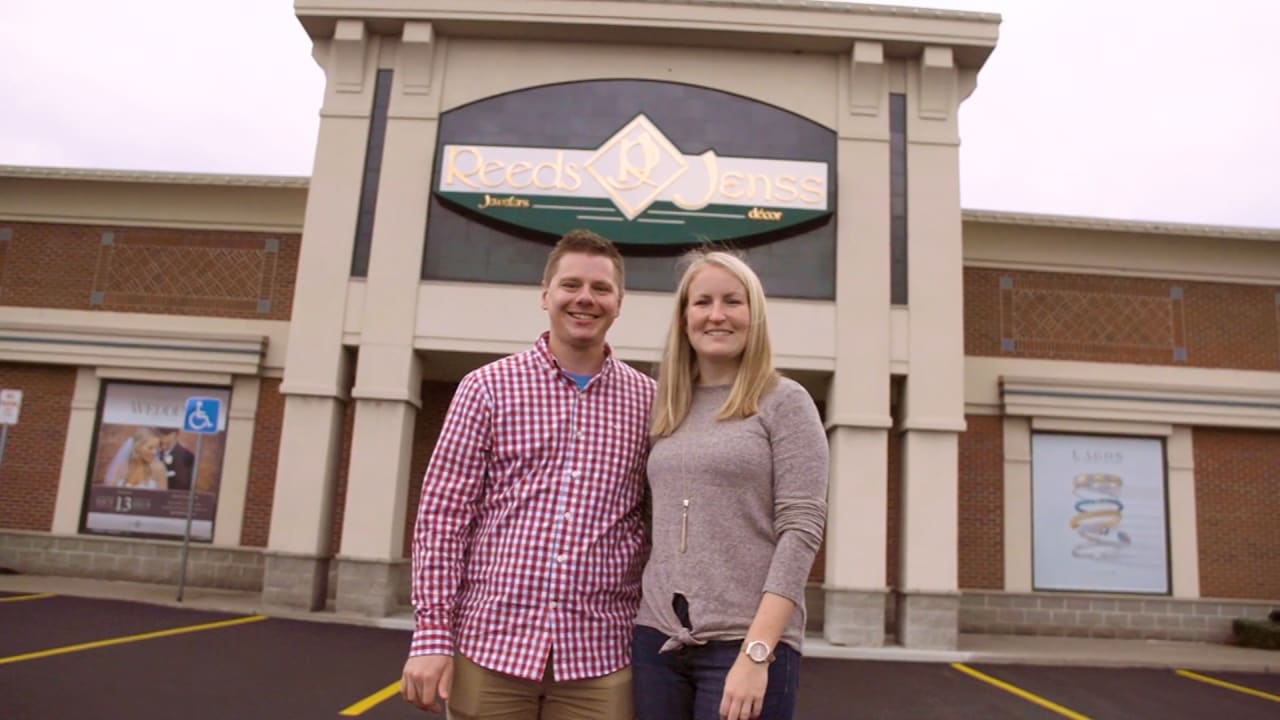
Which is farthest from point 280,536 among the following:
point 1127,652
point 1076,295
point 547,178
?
point 1076,295

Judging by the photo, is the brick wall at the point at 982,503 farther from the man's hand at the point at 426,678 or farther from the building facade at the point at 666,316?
the man's hand at the point at 426,678

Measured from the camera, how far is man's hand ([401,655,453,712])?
2.35 metres

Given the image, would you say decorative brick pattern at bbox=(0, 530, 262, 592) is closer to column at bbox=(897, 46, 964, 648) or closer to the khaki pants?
column at bbox=(897, 46, 964, 648)

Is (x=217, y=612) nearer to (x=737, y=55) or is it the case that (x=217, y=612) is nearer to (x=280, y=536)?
(x=280, y=536)

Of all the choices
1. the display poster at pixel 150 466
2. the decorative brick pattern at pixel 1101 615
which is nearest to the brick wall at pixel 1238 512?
the decorative brick pattern at pixel 1101 615

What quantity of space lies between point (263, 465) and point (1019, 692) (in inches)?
422

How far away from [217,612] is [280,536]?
114cm

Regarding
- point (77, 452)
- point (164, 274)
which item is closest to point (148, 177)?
point (164, 274)

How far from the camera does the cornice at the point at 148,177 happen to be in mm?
13711

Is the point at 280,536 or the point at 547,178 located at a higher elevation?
the point at 547,178

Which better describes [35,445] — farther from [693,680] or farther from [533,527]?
[693,680]

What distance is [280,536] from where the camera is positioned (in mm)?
11281

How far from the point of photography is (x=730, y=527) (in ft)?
7.79

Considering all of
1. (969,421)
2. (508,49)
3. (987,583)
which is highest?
(508,49)
